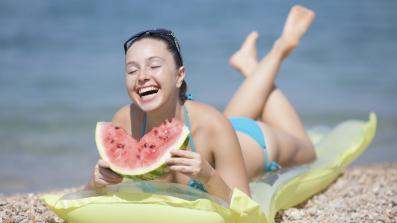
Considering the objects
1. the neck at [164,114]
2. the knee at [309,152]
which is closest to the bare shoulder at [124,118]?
the neck at [164,114]

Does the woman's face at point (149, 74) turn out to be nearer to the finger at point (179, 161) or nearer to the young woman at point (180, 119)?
the young woman at point (180, 119)

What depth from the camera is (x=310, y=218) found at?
16.1ft

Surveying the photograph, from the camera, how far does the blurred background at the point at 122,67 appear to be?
332 inches

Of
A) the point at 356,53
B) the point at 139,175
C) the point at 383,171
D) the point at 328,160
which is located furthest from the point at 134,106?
the point at 356,53

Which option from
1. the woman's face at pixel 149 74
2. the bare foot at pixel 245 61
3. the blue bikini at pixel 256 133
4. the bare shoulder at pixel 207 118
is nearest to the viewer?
→ the woman's face at pixel 149 74

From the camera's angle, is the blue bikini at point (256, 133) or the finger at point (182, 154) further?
the blue bikini at point (256, 133)

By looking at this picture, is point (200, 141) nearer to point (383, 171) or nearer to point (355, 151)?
point (355, 151)

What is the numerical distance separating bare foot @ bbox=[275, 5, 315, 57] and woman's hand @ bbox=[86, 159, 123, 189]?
3.28 m

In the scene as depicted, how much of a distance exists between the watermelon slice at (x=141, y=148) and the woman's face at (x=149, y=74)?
18cm

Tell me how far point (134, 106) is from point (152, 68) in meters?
0.55

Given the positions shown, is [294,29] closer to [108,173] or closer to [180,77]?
[180,77]

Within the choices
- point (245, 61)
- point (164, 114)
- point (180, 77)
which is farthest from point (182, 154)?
point (245, 61)

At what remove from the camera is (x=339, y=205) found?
5344 millimetres

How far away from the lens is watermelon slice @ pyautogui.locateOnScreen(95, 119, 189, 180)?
358 centimetres
